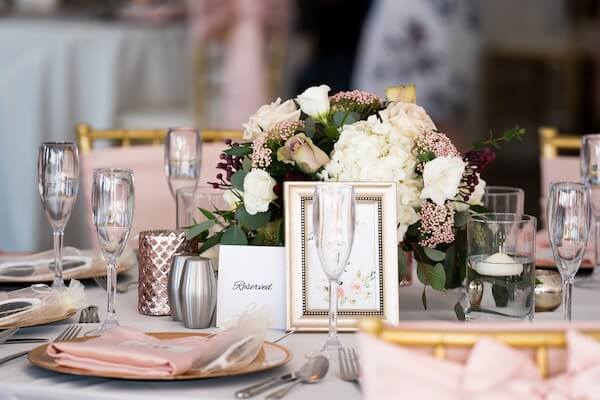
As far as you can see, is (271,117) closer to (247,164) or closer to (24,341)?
(247,164)

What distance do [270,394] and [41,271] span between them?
0.83 metres

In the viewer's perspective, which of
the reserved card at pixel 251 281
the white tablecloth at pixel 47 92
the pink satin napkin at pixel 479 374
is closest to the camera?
the pink satin napkin at pixel 479 374

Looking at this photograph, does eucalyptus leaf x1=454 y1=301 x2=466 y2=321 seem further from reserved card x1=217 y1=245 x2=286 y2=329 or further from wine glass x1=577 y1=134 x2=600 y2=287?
wine glass x1=577 y1=134 x2=600 y2=287

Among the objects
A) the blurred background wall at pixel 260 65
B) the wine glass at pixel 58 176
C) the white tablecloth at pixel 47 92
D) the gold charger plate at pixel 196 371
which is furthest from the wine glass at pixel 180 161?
the white tablecloth at pixel 47 92

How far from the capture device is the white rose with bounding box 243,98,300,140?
1659 mm

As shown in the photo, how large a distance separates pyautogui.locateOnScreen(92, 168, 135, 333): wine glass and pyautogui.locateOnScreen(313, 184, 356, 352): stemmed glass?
0.32 m

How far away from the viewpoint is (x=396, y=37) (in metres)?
5.73

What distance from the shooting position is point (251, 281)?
1589mm

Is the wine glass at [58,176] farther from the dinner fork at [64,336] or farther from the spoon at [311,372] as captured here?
the spoon at [311,372]

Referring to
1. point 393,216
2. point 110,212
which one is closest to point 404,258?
point 393,216

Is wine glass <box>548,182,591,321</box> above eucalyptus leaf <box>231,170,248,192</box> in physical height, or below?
below

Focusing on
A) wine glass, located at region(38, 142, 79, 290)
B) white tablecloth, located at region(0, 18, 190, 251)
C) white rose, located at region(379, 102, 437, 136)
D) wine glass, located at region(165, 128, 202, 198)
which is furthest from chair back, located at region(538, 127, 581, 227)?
white tablecloth, located at region(0, 18, 190, 251)

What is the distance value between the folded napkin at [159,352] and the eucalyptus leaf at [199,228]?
10.4 inches

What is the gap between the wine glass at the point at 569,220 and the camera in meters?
1.51
